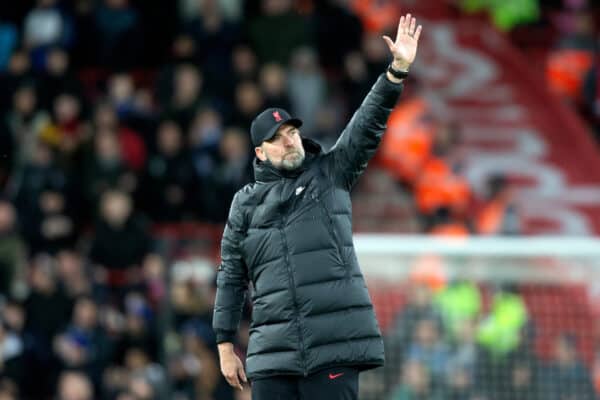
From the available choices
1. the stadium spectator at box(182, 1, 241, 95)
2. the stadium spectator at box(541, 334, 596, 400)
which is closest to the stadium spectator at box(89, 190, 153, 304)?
the stadium spectator at box(182, 1, 241, 95)

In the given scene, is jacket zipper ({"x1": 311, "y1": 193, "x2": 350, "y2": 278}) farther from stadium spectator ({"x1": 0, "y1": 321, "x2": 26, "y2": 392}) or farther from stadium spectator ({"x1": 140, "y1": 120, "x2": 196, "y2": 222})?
stadium spectator ({"x1": 140, "y1": 120, "x2": 196, "y2": 222})

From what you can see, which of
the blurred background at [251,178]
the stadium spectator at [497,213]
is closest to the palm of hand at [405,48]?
the blurred background at [251,178]

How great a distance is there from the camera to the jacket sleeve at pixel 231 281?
25.5ft

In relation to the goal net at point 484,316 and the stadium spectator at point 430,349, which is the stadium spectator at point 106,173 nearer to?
the goal net at point 484,316

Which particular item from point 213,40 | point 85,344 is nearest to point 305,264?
point 85,344

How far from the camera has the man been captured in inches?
294

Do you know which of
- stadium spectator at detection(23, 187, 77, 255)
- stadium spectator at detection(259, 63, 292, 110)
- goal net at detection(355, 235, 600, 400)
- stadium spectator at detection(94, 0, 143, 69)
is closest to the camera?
goal net at detection(355, 235, 600, 400)

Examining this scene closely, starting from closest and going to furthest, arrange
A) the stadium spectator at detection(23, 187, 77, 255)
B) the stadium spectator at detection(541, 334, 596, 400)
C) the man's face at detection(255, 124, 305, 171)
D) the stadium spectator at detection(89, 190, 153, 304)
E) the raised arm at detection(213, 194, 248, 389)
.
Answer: the man's face at detection(255, 124, 305, 171)
the raised arm at detection(213, 194, 248, 389)
the stadium spectator at detection(541, 334, 596, 400)
the stadium spectator at detection(89, 190, 153, 304)
the stadium spectator at detection(23, 187, 77, 255)

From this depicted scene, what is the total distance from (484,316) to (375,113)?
405cm

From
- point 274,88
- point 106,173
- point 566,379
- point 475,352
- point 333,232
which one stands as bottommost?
point 566,379

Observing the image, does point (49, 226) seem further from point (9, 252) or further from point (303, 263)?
point (303, 263)

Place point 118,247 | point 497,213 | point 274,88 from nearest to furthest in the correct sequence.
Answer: point 118,247, point 497,213, point 274,88

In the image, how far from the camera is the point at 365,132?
25.1 ft

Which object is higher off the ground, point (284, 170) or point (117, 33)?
point (117, 33)
